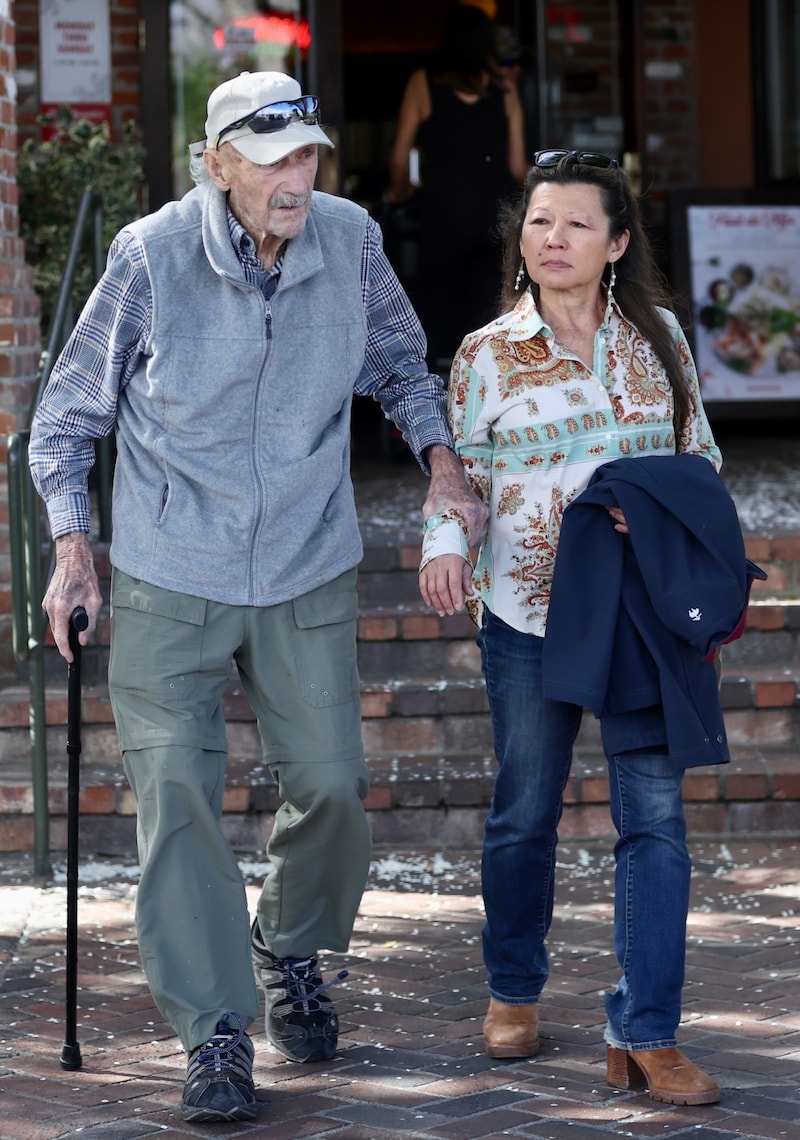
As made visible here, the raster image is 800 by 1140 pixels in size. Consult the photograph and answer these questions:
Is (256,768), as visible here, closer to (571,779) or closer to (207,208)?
(571,779)

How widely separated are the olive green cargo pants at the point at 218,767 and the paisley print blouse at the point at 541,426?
356mm

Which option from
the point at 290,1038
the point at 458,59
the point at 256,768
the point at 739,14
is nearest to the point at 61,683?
the point at 256,768

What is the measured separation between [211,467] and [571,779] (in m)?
2.22

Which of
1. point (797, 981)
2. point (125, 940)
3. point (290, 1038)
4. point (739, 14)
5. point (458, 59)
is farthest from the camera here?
point (739, 14)

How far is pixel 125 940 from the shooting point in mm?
4484

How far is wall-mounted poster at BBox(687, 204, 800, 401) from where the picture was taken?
899 centimetres

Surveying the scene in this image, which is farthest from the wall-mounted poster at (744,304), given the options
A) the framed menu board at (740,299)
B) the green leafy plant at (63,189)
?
the green leafy plant at (63,189)

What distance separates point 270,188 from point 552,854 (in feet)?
4.74

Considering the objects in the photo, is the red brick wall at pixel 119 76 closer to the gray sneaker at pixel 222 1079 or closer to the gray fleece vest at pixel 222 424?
the gray fleece vest at pixel 222 424

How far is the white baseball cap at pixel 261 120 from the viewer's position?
3.34 m

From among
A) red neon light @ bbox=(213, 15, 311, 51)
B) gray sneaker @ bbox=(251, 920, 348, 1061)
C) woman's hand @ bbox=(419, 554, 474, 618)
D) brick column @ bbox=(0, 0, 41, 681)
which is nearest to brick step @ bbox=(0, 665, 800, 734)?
brick column @ bbox=(0, 0, 41, 681)

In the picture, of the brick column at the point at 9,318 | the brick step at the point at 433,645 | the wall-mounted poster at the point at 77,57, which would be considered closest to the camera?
the brick step at the point at 433,645

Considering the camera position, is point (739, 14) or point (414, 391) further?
point (739, 14)

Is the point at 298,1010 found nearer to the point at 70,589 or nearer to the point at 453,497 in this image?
the point at 70,589
